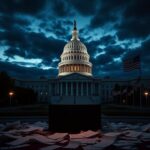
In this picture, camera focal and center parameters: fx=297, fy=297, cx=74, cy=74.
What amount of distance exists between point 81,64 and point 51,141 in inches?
4738

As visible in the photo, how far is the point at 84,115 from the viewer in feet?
49.2

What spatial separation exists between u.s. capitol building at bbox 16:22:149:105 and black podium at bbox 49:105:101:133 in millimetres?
97175

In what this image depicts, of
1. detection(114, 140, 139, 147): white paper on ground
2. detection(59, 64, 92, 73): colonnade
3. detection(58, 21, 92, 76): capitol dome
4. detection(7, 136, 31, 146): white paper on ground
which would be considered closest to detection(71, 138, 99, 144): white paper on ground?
detection(114, 140, 139, 147): white paper on ground

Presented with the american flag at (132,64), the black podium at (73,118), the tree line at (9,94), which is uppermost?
the american flag at (132,64)

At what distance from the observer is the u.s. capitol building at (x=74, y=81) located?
12288cm

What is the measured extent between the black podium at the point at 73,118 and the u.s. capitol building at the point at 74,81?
3826 inches

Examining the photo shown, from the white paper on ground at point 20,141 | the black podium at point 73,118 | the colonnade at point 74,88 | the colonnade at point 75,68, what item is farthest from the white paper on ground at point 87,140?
the colonnade at point 75,68

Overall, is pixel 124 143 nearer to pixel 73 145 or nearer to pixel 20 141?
pixel 73 145

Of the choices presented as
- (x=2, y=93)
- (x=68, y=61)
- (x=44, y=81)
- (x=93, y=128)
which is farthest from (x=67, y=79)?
(x=93, y=128)

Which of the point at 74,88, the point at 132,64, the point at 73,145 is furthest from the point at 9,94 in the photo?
the point at 73,145

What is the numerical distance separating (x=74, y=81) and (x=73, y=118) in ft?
355

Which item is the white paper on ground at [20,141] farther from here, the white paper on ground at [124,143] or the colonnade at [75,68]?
the colonnade at [75,68]

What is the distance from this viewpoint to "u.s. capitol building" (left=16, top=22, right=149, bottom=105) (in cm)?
12288

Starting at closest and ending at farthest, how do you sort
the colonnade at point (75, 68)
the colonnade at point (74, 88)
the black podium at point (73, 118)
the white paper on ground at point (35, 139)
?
the white paper on ground at point (35, 139) → the black podium at point (73, 118) → the colonnade at point (74, 88) → the colonnade at point (75, 68)
